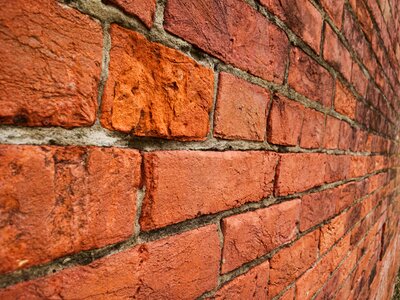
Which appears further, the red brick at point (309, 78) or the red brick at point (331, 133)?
the red brick at point (331, 133)

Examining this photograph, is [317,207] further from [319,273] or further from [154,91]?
[154,91]

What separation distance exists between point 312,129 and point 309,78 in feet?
0.48

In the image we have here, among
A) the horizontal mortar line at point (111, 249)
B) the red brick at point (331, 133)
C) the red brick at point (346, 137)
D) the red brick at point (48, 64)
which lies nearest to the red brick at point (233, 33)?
the red brick at point (48, 64)

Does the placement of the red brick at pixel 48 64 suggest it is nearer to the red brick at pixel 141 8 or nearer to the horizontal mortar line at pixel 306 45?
the red brick at pixel 141 8

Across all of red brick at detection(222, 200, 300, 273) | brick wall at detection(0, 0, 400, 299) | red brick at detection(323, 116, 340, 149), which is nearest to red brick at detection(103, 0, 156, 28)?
brick wall at detection(0, 0, 400, 299)

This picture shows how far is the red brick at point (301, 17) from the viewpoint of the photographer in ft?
2.12

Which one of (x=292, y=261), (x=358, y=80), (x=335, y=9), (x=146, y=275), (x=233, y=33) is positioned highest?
(x=335, y=9)

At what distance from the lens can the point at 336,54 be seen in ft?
3.14

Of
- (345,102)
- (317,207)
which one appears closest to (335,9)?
(345,102)

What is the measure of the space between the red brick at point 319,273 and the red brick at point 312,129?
0.40 metres

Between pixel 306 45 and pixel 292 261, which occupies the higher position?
pixel 306 45

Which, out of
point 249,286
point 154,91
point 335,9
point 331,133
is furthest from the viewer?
point 331,133

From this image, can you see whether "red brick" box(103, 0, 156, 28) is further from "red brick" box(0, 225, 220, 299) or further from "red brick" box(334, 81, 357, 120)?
"red brick" box(334, 81, 357, 120)

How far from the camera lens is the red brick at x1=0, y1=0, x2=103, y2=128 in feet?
0.89
